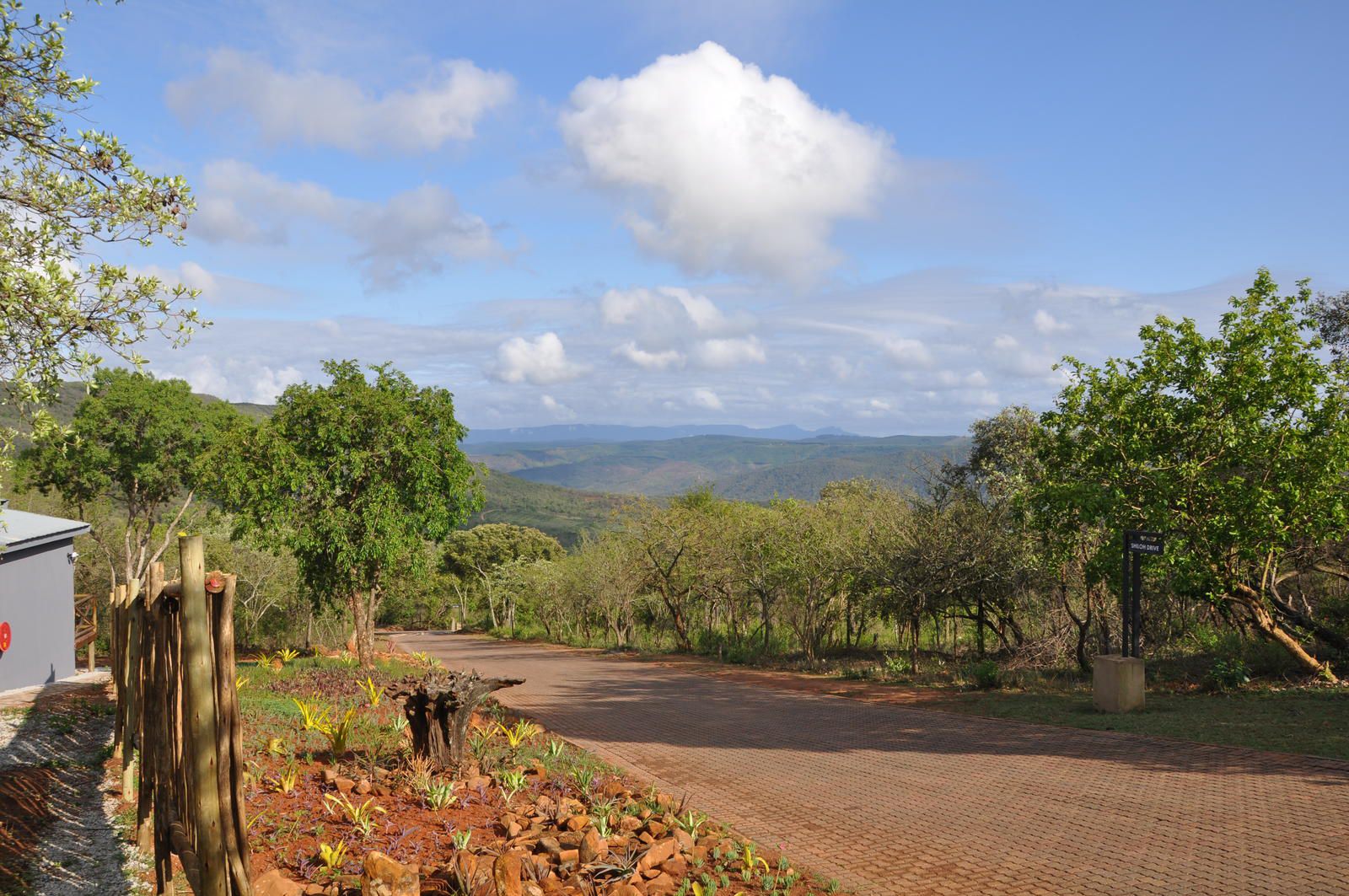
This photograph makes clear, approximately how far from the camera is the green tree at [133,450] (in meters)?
26.1

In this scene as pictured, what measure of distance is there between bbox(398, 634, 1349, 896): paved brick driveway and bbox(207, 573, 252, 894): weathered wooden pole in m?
4.31

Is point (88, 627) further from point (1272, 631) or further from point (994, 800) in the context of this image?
point (1272, 631)

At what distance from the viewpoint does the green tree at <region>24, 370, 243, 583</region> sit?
85.6ft

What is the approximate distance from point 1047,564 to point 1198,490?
10.7ft

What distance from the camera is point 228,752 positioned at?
3877 mm

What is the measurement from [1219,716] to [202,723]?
41.6 ft

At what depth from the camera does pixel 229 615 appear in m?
3.82

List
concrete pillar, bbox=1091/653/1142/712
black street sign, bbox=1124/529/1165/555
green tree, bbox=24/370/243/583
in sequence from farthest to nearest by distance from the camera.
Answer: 1. green tree, bbox=24/370/243/583
2. black street sign, bbox=1124/529/1165/555
3. concrete pillar, bbox=1091/653/1142/712

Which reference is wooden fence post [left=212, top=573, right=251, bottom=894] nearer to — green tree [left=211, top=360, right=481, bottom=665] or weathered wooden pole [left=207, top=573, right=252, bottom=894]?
weathered wooden pole [left=207, top=573, right=252, bottom=894]

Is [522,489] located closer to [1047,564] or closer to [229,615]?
[1047,564]

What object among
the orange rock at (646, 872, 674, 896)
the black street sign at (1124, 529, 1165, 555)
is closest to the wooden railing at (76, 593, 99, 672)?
the orange rock at (646, 872, 674, 896)

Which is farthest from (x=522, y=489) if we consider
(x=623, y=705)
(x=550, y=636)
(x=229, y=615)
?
(x=229, y=615)

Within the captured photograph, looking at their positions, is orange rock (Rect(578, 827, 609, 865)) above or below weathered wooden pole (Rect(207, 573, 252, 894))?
below

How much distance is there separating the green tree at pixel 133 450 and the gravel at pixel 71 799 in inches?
640
